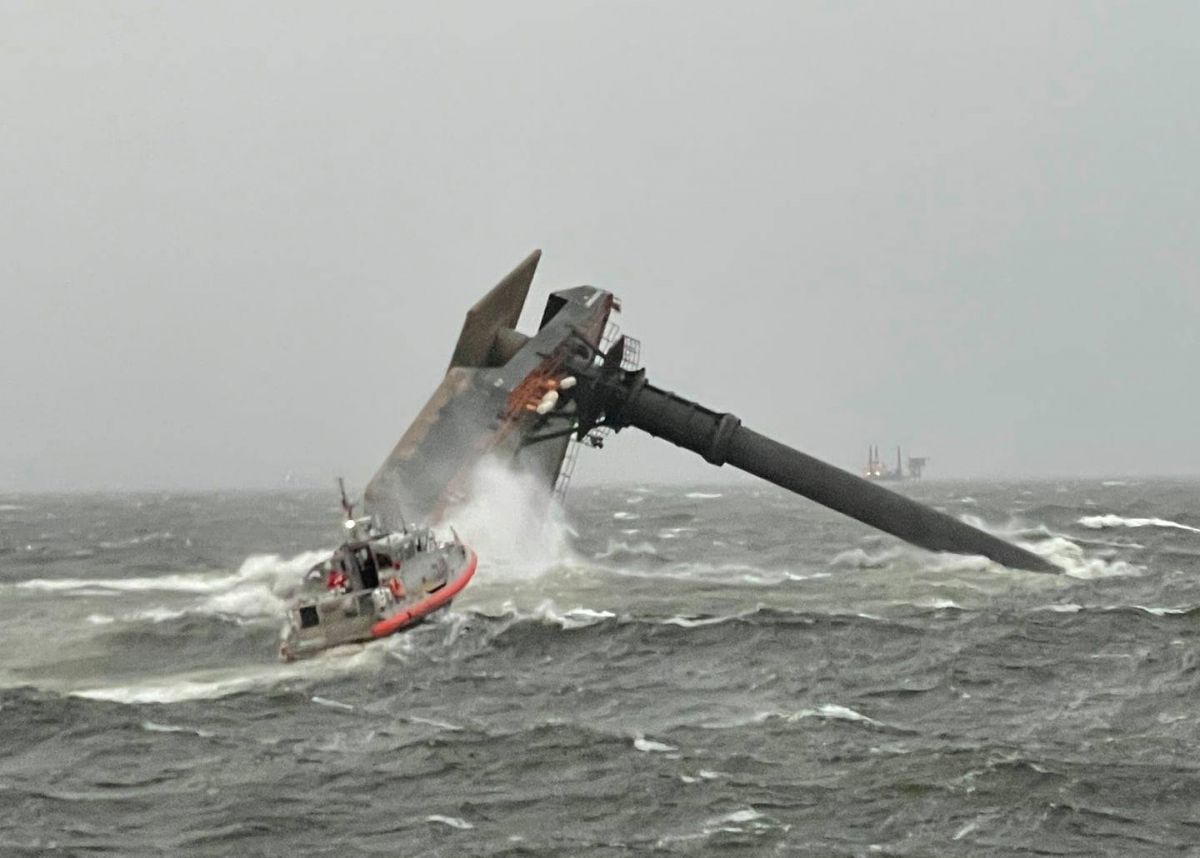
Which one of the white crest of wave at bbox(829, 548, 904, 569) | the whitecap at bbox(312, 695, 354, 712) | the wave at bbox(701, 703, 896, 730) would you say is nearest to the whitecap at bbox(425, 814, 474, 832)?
the wave at bbox(701, 703, 896, 730)

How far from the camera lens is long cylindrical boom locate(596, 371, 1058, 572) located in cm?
5034

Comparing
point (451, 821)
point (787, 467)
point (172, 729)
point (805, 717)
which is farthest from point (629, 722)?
point (787, 467)

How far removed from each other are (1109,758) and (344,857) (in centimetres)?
1261

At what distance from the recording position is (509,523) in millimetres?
52531

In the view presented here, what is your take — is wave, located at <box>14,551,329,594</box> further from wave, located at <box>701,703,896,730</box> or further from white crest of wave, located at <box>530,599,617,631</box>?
wave, located at <box>701,703,896,730</box>

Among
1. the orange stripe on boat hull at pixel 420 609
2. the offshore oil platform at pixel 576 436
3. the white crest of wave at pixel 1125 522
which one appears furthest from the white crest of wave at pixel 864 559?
the white crest of wave at pixel 1125 522

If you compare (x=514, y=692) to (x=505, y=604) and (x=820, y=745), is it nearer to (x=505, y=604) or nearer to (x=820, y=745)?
(x=820, y=745)

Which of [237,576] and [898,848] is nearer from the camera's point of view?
[898,848]

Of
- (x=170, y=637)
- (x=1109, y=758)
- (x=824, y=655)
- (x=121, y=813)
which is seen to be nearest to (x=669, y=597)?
(x=824, y=655)

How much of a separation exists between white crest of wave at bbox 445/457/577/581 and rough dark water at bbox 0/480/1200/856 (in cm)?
280

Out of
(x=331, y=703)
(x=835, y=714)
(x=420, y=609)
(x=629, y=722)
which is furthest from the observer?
(x=420, y=609)

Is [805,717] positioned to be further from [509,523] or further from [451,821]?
[509,523]

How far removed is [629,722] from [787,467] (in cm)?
2593

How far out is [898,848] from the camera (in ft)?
59.5
